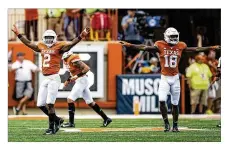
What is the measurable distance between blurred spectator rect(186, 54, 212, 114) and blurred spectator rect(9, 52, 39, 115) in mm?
3027

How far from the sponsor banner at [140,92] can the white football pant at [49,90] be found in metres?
4.00

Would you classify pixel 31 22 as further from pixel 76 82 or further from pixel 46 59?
pixel 46 59

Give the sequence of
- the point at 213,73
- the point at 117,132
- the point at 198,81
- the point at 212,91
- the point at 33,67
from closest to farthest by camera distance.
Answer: the point at 117,132 < the point at 33,67 < the point at 213,73 < the point at 198,81 < the point at 212,91

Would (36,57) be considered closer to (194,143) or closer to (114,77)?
(114,77)

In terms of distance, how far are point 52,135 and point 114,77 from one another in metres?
4.32

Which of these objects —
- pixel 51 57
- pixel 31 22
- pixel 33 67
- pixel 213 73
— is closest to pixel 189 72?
pixel 213 73

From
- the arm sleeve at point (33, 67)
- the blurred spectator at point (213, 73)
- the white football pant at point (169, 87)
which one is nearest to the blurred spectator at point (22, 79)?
the arm sleeve at point (33, 67)

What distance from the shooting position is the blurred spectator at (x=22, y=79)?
2023 cm

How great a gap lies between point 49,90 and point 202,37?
206 inches

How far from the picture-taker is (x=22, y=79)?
2078cm

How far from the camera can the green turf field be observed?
54.8 feet

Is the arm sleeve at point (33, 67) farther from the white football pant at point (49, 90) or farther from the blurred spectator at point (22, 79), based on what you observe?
the white football pant at point (49, 90)

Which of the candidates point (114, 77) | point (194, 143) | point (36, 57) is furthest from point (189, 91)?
point (194, 143)

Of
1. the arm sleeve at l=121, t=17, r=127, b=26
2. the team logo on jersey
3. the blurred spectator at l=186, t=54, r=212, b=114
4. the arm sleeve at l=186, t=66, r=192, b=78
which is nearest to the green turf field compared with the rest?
the team logo on jersey
